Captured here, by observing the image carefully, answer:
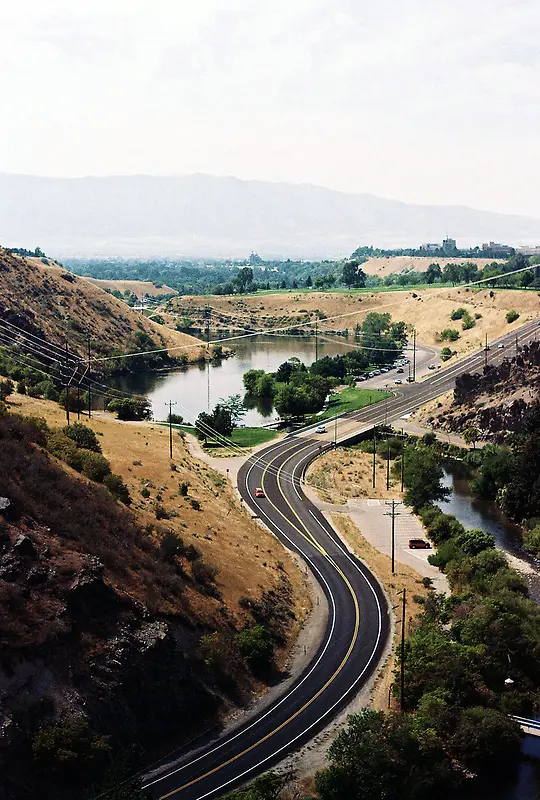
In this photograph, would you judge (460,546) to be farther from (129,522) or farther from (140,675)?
(140,675)

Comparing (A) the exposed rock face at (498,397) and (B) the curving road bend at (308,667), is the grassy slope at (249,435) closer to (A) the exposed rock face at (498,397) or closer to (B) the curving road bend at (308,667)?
(B) the curving road bend at (308,667)

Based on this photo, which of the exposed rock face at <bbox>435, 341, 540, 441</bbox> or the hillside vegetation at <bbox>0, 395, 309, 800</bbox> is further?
the exposed rock face at <bbox>435, 341, 540, 441</bbox>

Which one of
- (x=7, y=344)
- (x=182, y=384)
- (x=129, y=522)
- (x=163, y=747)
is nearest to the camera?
(x=163, y=747)

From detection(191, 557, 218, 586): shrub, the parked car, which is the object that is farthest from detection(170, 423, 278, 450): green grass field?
detection(191, 557, 218, 586): shrub

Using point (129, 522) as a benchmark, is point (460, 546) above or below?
below

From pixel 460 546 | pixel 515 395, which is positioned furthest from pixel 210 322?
pixel 460 546

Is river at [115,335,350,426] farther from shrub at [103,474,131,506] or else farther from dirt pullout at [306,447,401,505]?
shrub at [103,474,131,506]
